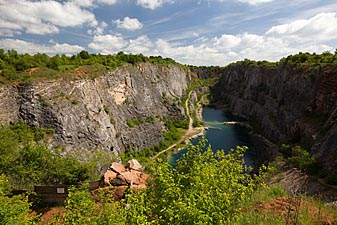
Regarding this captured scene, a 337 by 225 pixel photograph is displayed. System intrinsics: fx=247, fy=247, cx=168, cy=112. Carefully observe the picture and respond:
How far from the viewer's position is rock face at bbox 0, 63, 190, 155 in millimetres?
26359

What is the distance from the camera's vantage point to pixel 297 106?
3941 cm

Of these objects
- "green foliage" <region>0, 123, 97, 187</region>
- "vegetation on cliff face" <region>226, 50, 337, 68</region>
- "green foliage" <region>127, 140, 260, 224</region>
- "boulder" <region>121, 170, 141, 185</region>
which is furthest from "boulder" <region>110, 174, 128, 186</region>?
"vegetation on cliff face" <region>226, 50, 337, 68</region>

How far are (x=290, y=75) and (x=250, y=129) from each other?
55.4 feet

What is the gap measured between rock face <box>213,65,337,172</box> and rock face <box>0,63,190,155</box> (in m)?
21.8

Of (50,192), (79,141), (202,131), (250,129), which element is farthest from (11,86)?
(250,129)

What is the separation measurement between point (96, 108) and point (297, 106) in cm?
3099

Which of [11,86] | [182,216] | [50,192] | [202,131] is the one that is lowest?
[202,131]

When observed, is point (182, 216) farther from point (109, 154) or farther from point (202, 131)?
point (202, 131)

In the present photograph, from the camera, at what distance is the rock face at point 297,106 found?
26.8 metres

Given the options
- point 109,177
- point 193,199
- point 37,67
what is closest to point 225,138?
point 37,67

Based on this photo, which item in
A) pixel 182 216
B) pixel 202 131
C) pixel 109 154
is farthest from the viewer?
pixel 202 131

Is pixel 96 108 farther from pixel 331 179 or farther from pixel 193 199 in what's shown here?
pixel 193 199

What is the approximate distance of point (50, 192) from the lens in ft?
57.7

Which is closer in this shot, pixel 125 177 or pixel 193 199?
pixel 193 199
